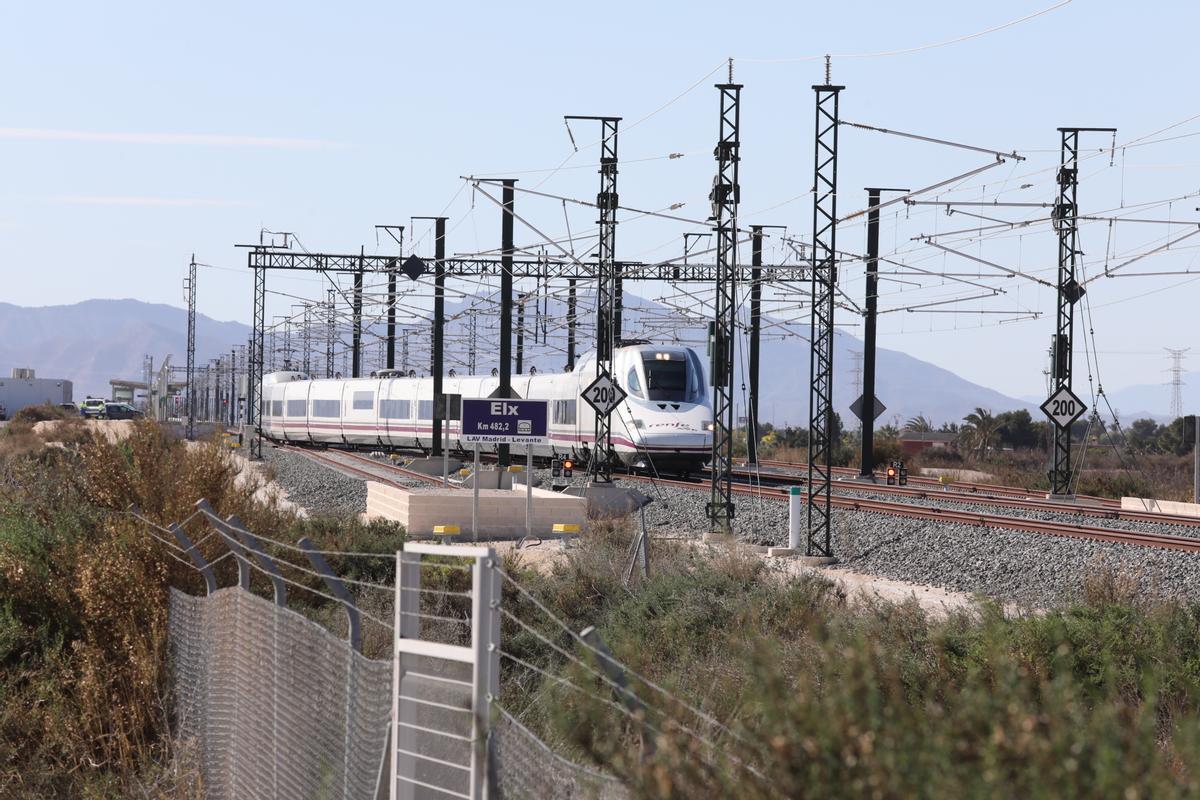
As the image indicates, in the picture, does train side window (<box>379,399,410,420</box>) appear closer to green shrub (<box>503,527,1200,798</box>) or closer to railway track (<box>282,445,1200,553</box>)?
railway track (<box>282,445,1200,553</box>)

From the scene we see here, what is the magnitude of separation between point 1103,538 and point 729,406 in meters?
8.74

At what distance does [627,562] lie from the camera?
2091 cm

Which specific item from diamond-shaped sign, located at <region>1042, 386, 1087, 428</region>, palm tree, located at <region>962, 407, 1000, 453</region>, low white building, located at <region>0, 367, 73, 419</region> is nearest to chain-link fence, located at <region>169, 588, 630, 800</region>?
diamond-shaped sign, located at <region>1042, 386, 1087, 428</region>

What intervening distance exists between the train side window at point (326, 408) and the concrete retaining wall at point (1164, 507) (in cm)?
3661

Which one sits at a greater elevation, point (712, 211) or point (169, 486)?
point (712, 211)

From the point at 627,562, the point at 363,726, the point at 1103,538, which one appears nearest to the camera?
the point at 363,726

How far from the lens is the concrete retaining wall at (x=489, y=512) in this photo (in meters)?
27.2

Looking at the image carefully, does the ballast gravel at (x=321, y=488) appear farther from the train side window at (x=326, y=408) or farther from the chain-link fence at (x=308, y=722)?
the chain-link fence at (x=308, y=722)

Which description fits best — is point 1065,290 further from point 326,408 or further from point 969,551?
point 326,408

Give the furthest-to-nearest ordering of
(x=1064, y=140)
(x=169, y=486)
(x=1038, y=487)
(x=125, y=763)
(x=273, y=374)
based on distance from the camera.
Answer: (x=273, y=374) → (x=1038, y=487) → (x=1064, y=140) → (x=169, y=486) → (x=125, y=763)

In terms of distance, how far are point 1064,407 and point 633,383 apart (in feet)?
35.8

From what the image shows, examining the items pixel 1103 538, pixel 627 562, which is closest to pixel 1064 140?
pixel 1103 538

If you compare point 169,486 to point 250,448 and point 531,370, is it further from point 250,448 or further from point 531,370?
point 250,448

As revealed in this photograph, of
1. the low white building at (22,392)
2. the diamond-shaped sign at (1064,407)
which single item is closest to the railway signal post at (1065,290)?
the diamond-shaped sign at (1064,407)
